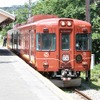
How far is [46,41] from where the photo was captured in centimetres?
1684

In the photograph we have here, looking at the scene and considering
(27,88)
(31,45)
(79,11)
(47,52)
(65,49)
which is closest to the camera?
(27,88)

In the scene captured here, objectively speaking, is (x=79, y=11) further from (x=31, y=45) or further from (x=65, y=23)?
(x=65, y=23)

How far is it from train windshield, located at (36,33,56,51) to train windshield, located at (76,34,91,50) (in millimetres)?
1026

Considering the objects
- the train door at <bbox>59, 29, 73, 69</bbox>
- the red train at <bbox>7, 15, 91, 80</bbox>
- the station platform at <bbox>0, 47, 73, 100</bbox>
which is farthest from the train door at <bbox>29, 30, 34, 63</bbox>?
the station platform at <bbox>0, 47, 73, 100</bbox>

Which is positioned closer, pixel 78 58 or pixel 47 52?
pixel 47 52

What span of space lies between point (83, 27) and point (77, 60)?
1.42 meters

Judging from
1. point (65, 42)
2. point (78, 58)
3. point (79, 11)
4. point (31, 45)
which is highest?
point (79, 11)

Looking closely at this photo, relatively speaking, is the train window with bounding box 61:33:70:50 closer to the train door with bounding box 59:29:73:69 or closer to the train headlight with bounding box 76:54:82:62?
the train door with bounding box 59:29:73:69

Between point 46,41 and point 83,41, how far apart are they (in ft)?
5.25

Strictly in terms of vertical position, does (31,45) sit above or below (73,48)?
above

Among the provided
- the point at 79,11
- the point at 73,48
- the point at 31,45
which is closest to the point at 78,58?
the point at 73,48

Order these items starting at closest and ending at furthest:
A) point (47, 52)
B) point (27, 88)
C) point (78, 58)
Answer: point (27, 88) < point (47, 52) < point (78, 58)

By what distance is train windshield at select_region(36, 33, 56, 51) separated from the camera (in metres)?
16.8

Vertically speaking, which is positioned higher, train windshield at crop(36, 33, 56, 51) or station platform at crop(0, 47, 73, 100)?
train windshield at crop(36, 33, 56, 51)
